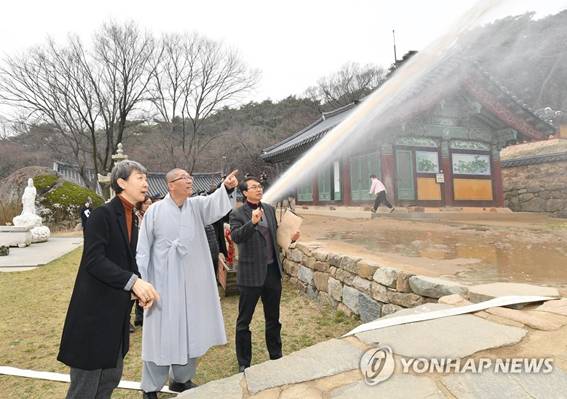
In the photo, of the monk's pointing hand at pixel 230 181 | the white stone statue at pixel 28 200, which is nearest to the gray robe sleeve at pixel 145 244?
the monk's pointing hand at pixel 230 181

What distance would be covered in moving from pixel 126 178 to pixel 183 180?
0.58m

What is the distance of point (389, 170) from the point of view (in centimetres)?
1255

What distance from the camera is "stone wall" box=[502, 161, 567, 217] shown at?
15.4 metres

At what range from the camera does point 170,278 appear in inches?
103

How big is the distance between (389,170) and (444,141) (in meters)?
2.94

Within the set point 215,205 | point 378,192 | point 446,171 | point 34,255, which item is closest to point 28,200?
point 34,255

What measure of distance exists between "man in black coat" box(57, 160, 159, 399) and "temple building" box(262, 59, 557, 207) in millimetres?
11562

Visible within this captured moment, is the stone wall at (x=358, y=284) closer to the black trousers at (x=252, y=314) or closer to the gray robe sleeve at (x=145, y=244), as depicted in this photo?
the black trousers at (x=252, y=314)

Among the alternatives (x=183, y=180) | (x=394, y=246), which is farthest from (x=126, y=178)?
(x=394, y=246)

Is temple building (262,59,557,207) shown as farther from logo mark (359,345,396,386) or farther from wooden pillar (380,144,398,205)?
logo mark (359,345,396,386)

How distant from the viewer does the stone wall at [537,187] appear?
15.4 m

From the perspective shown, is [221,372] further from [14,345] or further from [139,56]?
[139,56]

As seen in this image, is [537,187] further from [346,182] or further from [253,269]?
[253,269]

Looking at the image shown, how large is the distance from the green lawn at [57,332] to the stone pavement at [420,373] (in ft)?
5.54
